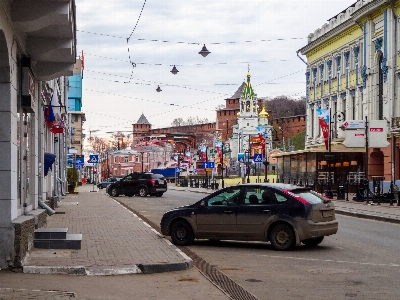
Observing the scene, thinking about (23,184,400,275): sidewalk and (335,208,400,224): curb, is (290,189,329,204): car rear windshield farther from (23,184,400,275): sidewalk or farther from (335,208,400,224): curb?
(335,208,400,224): curb

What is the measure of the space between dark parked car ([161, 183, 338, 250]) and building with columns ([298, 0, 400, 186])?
23.0 m

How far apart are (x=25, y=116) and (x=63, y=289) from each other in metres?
5.97

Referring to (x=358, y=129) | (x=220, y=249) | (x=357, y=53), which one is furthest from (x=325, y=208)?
(x=357, y=53)

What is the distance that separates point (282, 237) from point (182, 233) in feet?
8.38

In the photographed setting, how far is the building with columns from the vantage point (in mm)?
47438

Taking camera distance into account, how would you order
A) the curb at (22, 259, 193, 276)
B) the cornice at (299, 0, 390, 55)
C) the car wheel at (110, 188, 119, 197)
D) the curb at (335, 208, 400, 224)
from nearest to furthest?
the curb at (22, 259, 193, 276) < the curb at (335, 208, 400, 224) < the cornice at (299, 0, 390, 55) < the car wheel at (110, 188, 119, 197)

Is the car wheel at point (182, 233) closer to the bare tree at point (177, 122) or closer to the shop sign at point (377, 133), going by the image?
the shop sign at point (377, 133)

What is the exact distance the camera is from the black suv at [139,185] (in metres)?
52.1

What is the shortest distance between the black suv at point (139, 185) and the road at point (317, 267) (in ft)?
107

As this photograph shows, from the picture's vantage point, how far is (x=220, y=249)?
16.9m

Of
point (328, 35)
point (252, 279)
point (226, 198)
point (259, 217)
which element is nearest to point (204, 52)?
point (226, 198)

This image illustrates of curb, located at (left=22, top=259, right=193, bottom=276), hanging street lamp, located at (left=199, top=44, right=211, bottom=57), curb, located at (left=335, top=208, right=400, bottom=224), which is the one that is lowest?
curb, located at (left=335, top=208, right=400, bottom=224)

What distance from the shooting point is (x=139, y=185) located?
52562mm

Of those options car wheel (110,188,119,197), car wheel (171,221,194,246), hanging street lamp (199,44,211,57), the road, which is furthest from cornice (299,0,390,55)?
car wheel (171,221,194,246)
